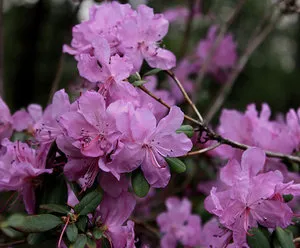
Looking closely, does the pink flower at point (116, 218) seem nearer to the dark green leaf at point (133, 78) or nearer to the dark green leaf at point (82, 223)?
the dark green leaf at point (82, 223)

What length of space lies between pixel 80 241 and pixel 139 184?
161 mm

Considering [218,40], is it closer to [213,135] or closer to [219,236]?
[213,135]

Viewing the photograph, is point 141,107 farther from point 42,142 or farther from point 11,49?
point 11,49

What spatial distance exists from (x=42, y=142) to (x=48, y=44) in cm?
348

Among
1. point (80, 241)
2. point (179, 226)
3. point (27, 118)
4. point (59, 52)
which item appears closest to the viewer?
point (80, 241)

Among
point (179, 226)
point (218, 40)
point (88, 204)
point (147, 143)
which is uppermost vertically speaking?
point (147, 143)

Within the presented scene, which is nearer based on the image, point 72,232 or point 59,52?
point 72,232

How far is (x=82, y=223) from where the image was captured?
986 millimetres

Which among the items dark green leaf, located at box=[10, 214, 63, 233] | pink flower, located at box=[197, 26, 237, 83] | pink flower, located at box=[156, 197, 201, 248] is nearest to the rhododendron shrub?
dark green leaf, located at box=[10, 214, 63, 233]

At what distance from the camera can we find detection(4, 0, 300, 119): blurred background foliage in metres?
3.25

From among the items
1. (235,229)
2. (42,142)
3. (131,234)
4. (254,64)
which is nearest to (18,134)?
(42,142)

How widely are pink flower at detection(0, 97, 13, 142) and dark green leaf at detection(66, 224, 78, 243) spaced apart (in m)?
0.38

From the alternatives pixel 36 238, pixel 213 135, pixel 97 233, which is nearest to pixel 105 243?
pixel 97 233

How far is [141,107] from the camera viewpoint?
1046 millimetres
